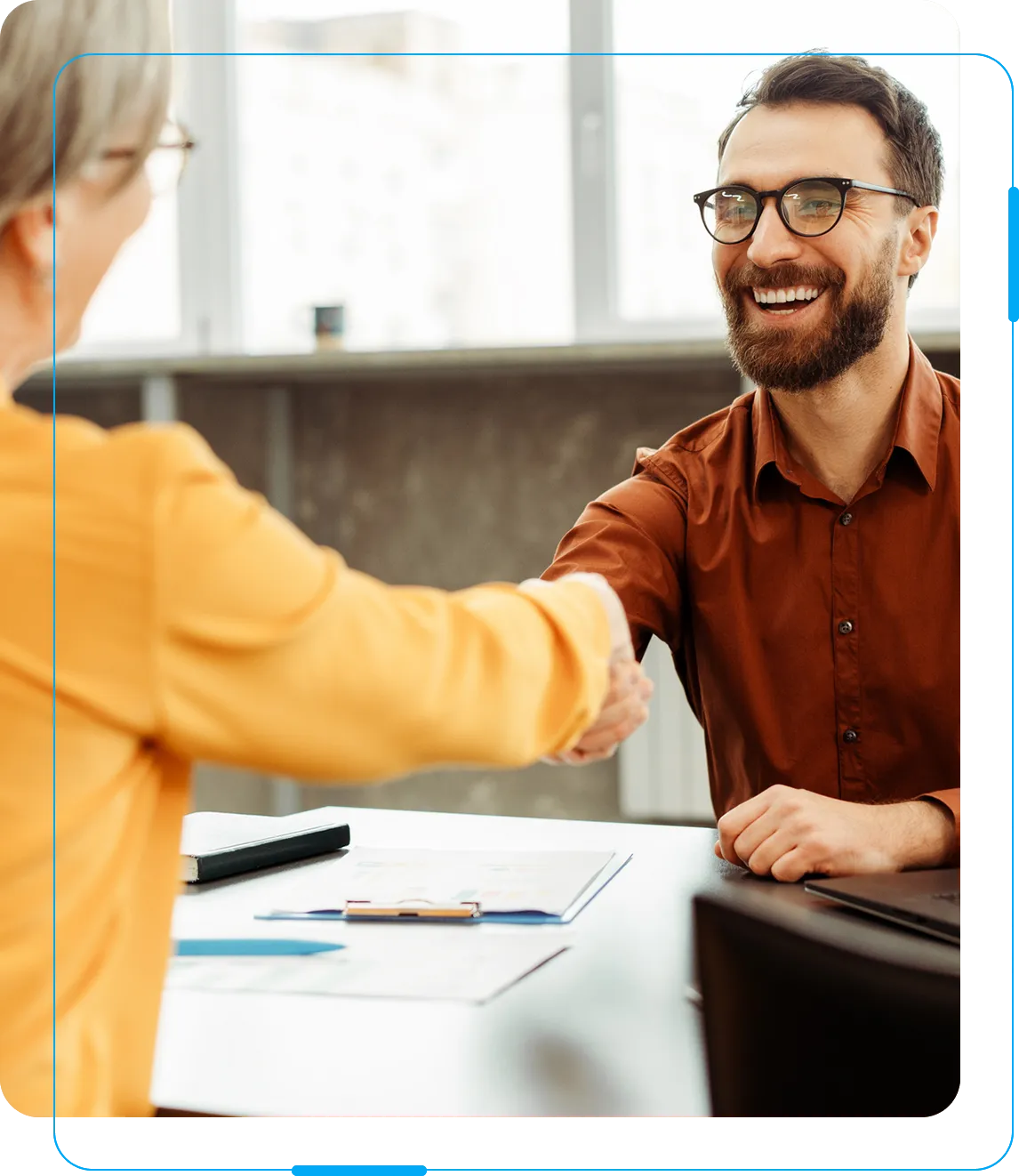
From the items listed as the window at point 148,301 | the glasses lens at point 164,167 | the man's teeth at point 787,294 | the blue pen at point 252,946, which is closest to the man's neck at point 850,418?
the man's teeth at point 787,294

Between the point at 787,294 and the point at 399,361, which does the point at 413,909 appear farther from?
the point at 399,361

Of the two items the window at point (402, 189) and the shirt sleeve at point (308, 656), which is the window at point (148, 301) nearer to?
the window at point (402, 189)

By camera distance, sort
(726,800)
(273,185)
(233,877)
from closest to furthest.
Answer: (233,877), (726,800), (273,185)

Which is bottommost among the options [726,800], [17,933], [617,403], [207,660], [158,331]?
[726,800]

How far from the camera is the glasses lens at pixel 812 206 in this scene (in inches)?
51.3

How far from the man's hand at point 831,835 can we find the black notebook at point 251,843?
0.36 metres

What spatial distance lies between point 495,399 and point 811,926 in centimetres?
213

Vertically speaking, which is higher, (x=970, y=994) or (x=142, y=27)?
(x=142, y=27)

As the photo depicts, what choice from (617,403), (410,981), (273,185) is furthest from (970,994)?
(273,185)

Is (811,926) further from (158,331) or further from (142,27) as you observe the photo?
(158,331)

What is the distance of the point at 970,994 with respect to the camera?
73 centimetres

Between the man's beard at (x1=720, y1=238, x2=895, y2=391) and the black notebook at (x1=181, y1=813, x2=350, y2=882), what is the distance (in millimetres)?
690

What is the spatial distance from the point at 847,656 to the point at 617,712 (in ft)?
1.98
